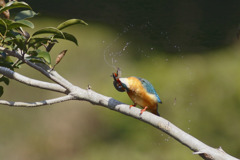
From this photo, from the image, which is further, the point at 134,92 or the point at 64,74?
the point at 64,74

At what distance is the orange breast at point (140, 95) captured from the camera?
1.34m

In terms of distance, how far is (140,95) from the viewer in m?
1.39

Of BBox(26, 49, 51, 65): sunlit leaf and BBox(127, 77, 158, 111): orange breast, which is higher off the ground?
BBox(127, 77, 158, 111): orange breast

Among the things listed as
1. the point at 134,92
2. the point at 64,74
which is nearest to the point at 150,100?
the point at 134,92

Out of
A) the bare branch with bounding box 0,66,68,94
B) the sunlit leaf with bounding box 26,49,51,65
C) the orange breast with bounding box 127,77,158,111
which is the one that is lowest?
the bare branch with bounding box 0,66,68,94

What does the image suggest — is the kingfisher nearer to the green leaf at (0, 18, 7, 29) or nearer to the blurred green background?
the green leaf at (0, 18, 7, 29)

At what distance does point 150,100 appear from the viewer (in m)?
1.42

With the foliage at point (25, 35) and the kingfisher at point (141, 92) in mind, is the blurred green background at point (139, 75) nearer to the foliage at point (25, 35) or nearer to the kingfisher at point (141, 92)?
the kingfisher at point (141, 92)

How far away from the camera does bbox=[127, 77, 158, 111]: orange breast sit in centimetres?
134

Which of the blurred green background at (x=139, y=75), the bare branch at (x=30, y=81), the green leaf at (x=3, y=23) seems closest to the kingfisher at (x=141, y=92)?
the bare branch at (x=30, y=81)

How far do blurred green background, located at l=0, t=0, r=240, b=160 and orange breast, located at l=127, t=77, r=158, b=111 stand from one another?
3.66 feet

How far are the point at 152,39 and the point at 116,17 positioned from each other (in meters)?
0.28

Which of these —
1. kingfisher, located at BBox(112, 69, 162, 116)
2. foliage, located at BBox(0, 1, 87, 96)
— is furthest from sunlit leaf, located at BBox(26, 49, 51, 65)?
kingfisher, located at BBox(112, 69, 162, 116)

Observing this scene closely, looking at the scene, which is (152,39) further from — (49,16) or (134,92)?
(134,92)
